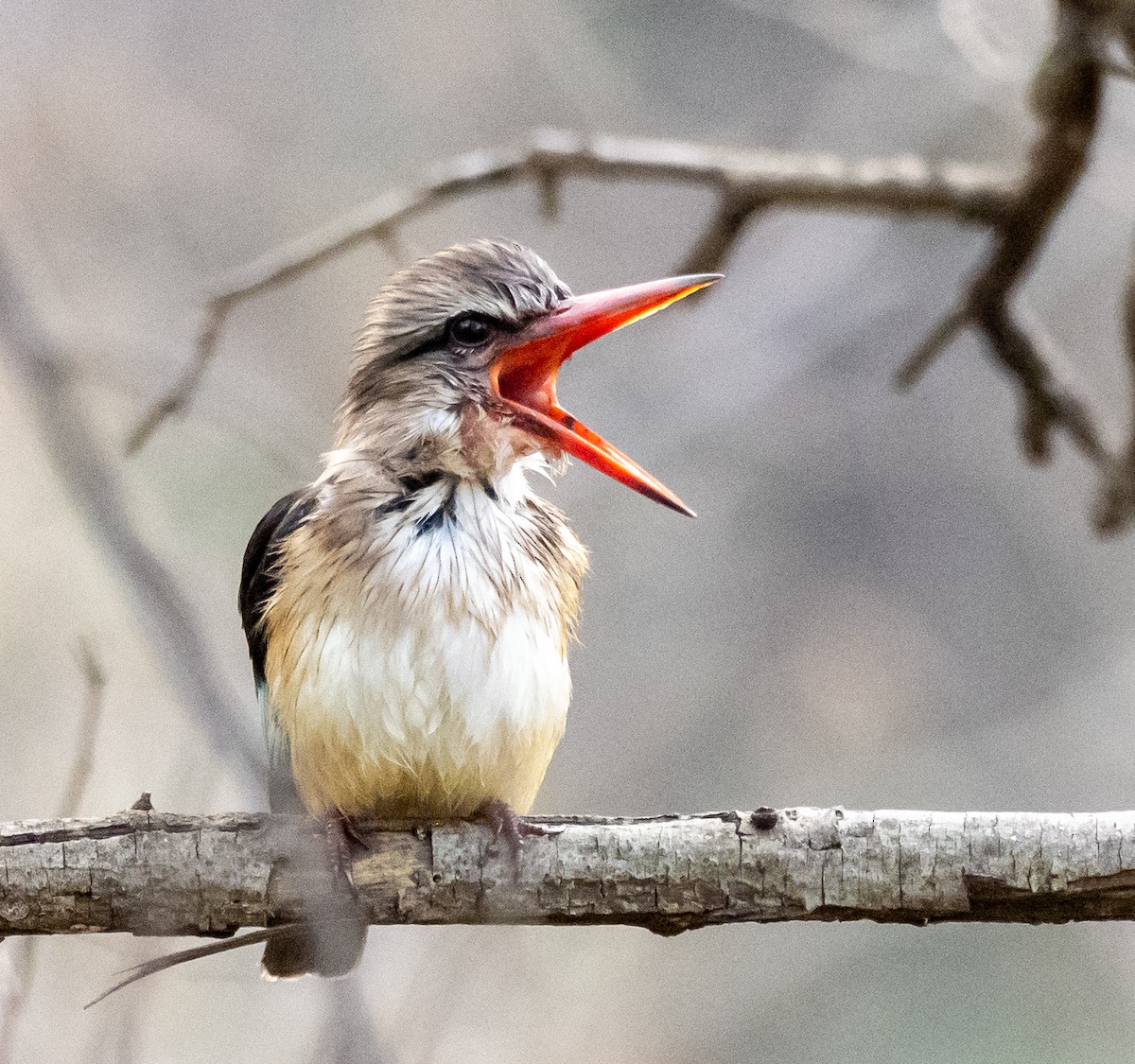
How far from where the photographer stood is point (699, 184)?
11.5 ft

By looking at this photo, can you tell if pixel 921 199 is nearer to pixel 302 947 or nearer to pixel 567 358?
pixel 567 358

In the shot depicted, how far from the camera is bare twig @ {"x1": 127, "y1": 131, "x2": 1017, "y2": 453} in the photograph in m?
3.24

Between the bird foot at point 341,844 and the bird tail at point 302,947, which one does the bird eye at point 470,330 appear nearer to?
the bird foot at point 341,844

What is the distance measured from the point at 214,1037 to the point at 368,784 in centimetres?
230

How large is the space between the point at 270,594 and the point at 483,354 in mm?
634

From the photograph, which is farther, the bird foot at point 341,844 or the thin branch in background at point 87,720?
the bird foot at point 341,844

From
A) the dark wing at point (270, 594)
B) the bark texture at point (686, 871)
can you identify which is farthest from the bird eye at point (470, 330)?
the bark texture at point (686, 871)

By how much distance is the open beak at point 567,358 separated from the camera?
8.52 feet

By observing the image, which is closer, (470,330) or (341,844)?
(341,844)

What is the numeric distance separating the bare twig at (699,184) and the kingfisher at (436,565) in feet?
1.44

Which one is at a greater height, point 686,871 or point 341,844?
point 686,871

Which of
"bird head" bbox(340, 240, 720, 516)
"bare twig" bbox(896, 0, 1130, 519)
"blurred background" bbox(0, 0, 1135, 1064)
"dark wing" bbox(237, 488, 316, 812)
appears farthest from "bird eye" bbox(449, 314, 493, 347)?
"blurred background" bbox(0, 0, 1135, 1064)

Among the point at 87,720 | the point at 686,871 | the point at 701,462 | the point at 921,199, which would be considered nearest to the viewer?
the point at 87,720

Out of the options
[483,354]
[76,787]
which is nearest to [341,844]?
[76,787]
